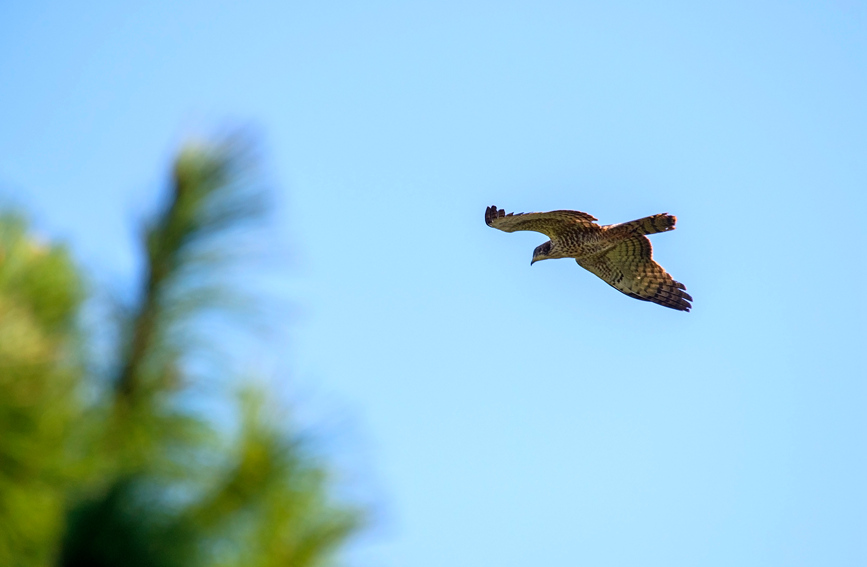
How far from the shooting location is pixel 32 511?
5.98 feet

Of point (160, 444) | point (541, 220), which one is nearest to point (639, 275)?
point (541, 220)

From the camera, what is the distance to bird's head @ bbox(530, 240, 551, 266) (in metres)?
11.9

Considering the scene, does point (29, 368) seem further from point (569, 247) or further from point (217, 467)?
point (569, 247)

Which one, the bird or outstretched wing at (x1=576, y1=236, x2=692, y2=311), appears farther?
outstretched wing at (x1=576, y1=236, x2=692, y2=311)

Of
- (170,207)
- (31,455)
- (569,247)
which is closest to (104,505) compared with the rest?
(31,455)

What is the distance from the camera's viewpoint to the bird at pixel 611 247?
11.1m

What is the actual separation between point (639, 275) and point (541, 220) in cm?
186

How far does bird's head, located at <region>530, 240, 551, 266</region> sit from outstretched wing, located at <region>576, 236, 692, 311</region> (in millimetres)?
630

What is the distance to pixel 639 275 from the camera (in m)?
12.3

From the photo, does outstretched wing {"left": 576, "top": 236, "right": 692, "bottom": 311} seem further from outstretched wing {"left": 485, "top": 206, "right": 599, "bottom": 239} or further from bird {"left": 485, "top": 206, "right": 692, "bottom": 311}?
outstretched wing {"left": 485, "top": 206, "right": 599, "bottom": 239}

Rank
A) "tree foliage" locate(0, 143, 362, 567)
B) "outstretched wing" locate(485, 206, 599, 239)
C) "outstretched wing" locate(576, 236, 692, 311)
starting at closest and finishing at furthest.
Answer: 1. "tree foliage" locate(0, 143, 362, 567)
2. "outstretched wing" locate(485, 206, 599, 239)
3. "outstretched wing" locate(576, 236, 692, 311)

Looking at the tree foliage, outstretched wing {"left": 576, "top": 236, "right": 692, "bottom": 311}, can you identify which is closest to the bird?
outstretched wing {"left": 576, "top": 236, "right": 692, "bottom": 311}

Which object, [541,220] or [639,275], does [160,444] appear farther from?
[639,275]

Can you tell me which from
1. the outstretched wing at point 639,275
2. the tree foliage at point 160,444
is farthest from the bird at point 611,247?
the tree foliage at point 160,444
